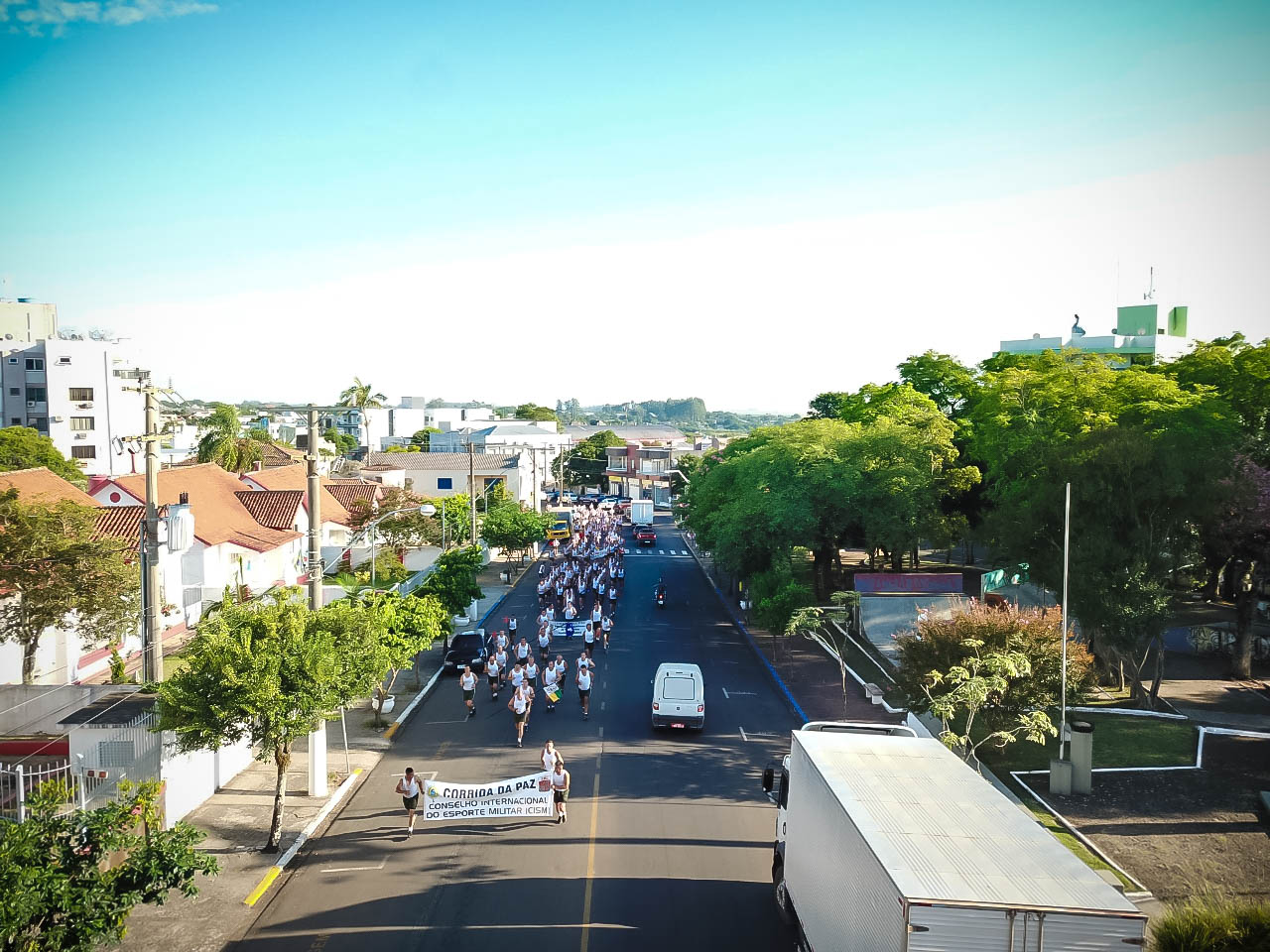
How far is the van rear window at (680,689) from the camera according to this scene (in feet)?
73.8

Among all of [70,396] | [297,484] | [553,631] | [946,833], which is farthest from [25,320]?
[946,833]

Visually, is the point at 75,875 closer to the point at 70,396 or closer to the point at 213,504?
the point at 213,504

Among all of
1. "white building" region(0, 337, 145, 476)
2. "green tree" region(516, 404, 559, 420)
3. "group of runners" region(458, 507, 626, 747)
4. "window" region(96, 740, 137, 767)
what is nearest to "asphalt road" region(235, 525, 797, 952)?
"group of runners" region(458, 507, 626, 747)

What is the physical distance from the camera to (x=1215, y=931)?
9.15 m

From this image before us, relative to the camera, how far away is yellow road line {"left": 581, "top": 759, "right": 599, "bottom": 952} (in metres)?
12.4

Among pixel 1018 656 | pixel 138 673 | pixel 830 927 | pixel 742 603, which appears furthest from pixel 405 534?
pixel 830 927

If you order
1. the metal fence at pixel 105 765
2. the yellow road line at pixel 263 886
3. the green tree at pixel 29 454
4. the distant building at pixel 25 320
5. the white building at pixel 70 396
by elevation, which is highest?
the distant building at pixel 25 320

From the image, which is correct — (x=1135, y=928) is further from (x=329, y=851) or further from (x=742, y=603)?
(x=742, y=603)

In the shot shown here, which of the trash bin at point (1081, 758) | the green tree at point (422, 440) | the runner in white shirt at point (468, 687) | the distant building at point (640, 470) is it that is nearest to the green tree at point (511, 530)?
the runner in white shirt at point (468, 687)

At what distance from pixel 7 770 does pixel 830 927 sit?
40.0ft

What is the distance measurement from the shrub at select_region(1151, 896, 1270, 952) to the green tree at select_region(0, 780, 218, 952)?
1066 centimetres

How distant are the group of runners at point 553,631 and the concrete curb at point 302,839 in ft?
13.2

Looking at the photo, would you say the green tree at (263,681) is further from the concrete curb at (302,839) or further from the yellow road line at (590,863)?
the yellow road line at (590,863)

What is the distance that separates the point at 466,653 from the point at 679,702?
956cm
